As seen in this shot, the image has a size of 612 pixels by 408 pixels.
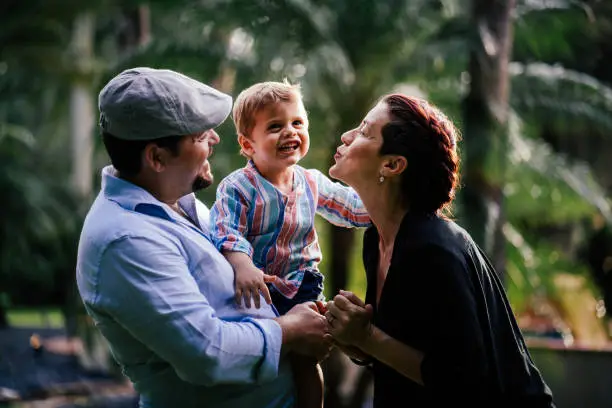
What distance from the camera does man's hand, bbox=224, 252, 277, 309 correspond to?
2539mm

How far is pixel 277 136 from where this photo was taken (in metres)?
2.79

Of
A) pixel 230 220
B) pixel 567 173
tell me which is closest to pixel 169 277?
pixel 230 220

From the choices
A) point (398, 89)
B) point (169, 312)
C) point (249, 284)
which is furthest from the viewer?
point (398, 89)

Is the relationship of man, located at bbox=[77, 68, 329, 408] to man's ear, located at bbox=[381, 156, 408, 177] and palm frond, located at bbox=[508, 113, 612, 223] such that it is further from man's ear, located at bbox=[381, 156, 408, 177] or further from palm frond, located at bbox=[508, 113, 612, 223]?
palm frond, located at bbox=[508, 113, 612, 223]

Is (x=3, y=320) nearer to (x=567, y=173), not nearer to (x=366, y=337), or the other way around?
(x=567, y=173)

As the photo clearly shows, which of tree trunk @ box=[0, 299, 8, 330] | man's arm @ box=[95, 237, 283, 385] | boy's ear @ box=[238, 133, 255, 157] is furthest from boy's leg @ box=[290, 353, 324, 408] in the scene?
tree trunk @ box=[0, 299, 8, 330]

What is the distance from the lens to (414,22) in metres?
8.76

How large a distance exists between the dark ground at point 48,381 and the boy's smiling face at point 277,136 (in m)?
5.92

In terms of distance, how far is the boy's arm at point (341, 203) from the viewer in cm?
305

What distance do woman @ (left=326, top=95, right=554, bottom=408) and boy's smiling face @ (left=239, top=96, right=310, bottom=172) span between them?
17cm

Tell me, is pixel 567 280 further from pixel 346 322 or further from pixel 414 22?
pixel 346 322

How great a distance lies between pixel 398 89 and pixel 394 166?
20.8 ft

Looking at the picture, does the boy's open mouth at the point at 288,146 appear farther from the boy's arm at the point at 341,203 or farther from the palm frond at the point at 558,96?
the palm frond at the point at 558,96

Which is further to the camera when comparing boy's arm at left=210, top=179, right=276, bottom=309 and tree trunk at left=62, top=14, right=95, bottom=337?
tree trunk at left=62, top=14, right=95, bottom=337
